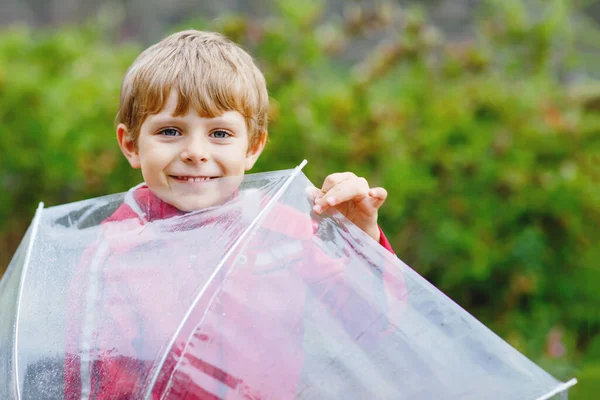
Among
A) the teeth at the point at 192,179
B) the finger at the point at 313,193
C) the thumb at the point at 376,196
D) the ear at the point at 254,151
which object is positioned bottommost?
the finger at the point at 313,193

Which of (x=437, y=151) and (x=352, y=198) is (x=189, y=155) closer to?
(x=352, y=198)

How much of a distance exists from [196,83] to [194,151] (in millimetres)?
180

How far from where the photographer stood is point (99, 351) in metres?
1.67

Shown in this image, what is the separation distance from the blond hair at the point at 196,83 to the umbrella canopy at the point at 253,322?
0.29 meters

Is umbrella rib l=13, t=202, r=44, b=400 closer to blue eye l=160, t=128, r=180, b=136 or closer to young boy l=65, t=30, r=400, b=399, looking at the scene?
young boy l=65, t=30, r=400, b=399

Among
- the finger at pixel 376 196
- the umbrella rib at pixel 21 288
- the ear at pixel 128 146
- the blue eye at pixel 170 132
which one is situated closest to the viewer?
the umbrella rib at pixel 21 288

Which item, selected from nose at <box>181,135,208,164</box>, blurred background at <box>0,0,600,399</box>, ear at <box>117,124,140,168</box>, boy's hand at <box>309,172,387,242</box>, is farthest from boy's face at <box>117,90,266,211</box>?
blurred background at <box>0,0,600,399</box>

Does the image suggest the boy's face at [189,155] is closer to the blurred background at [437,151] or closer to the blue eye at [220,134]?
the blue eye at [220,134]

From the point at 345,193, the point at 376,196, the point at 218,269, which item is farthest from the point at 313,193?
the point at 218,269

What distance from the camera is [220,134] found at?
81.5 inches

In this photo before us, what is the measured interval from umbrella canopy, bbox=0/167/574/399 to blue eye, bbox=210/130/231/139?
23 cm

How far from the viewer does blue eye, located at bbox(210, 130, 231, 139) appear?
6.75 ft

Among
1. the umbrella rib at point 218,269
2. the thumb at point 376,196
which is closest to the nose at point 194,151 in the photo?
the umbrella rib at point 218,269

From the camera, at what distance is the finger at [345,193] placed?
1820mm
